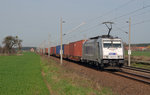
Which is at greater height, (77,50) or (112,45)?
(112,45)

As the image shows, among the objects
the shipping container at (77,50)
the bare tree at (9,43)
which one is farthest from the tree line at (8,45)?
the shipping container at (77,50)

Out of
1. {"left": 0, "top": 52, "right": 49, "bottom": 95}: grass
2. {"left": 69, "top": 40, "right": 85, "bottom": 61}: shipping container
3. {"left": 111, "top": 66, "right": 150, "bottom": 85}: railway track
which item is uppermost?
{"left": 69, "top": 40, "right": 85, "bottom": 61}: shipping container

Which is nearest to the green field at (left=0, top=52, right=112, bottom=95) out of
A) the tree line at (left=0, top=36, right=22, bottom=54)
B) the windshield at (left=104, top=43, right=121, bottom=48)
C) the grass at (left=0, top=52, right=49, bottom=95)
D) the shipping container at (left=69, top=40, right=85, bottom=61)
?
the grass at (left=0, top=52, right=49, bottom=95)

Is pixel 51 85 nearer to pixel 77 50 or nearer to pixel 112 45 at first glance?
pixel 112 45

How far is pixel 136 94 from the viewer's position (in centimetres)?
956

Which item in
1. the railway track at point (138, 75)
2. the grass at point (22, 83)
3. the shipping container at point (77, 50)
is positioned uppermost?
the shipping container at point (77, 50)

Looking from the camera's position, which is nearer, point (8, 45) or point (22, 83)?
point (22, 83)

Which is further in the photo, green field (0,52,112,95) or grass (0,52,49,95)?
grass (0,52,49,95)

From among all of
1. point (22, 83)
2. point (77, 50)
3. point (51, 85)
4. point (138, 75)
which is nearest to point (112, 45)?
point (138, 75)

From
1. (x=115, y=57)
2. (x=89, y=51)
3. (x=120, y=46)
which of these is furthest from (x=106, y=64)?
(x=89, y=51)

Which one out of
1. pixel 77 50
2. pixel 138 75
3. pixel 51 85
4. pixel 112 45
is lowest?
pixel 51 85

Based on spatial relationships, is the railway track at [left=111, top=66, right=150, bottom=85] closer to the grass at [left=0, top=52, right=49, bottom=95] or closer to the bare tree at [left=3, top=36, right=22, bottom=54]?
the grass at [left=0, top=52, right=49, bottom=95]

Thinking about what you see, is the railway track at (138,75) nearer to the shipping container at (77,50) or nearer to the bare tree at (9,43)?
the shipping container at (77,50)

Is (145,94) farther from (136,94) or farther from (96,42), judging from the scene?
(96,42)
